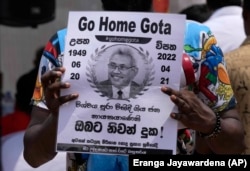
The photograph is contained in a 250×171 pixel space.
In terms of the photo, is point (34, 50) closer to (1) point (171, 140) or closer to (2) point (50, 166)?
(2) point (50, 166)

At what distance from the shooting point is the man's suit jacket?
2.43m

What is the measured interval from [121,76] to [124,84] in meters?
0.03

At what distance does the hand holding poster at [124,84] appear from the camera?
2.43 m

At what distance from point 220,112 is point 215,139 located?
0.38 feet

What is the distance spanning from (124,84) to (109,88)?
55 millimetres

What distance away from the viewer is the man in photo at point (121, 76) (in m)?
2.42

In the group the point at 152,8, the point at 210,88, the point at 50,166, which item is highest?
the point at 152,8

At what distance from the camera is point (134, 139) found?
96.0 inches

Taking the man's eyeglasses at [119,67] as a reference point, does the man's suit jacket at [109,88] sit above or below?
below

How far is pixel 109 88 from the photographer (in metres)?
2.44

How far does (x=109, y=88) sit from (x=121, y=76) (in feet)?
0.20

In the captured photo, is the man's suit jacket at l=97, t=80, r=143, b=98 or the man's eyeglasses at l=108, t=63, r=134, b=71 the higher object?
the man's eyeglasses at l=108, t=63, r=134, b=71

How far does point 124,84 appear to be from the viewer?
7.93 feet

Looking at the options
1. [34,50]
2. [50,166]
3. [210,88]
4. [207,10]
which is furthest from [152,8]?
[34,50]
